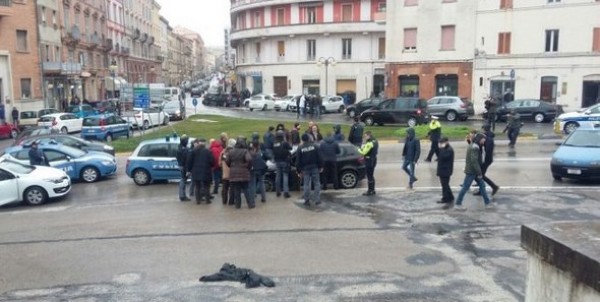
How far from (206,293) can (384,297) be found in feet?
8.03

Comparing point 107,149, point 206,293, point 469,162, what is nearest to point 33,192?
point 107,149

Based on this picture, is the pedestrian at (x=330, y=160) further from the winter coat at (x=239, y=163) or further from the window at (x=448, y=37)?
the window at (x=448, y=37)

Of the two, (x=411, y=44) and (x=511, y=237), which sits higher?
(x=411, y=44)

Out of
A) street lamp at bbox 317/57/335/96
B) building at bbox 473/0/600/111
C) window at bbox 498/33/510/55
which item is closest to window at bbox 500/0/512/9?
building at bbox 473/0/600/111

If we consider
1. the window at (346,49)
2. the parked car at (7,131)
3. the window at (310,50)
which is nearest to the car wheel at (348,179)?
the parked car at (7,131)

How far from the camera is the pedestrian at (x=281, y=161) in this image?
13.9 meters

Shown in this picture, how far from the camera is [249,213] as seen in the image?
12539 millimetres

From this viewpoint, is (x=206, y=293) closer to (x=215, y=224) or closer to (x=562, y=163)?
(x=215, y=224)

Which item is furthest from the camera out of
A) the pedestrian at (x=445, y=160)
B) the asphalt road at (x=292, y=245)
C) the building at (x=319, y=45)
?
the building at (x=319, y=45)

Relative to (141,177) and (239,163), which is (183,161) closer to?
(239,163)

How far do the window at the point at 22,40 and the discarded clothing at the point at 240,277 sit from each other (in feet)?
134

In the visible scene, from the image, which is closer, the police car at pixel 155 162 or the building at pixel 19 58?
the police car at pixel 155 162

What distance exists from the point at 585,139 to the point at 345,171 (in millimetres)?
6734

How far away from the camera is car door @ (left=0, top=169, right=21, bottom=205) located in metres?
15.2
